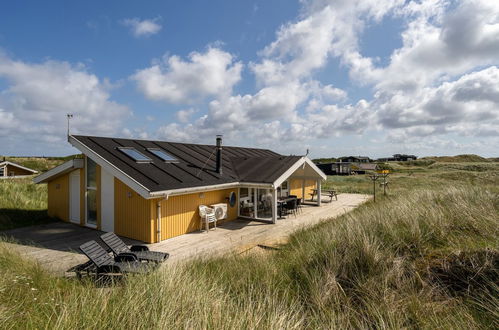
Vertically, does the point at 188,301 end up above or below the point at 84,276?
above

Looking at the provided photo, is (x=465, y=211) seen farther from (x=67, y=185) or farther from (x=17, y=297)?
(x=67, y=185)

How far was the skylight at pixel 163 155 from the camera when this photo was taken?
1169 centimetres

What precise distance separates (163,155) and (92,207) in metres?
3.39

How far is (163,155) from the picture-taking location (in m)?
12.1

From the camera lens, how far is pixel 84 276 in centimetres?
607

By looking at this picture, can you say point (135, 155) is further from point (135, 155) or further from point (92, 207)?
point (92, 207)

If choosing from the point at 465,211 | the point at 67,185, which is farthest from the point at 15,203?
the point at 465,211

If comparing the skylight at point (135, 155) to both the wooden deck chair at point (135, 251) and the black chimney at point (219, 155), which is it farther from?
the wooden deck chair at point (135, 251)

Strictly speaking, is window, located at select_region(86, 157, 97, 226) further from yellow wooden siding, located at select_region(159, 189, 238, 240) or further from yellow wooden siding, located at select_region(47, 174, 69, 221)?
yellow wooden siding, located at select_region(159, 189, 238, 240)

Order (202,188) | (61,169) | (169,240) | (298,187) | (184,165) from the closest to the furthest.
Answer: (169,240) → (202,188) → (61,169) → (184,165) → (298,187)

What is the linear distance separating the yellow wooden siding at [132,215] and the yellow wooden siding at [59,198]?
3493mm

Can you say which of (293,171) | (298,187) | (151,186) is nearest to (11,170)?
(298,187)

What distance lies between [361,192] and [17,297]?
73.1 ft

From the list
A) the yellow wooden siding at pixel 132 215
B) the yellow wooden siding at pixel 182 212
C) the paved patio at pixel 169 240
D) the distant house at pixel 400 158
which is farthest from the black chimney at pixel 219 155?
the distant house at pixel 400 158
